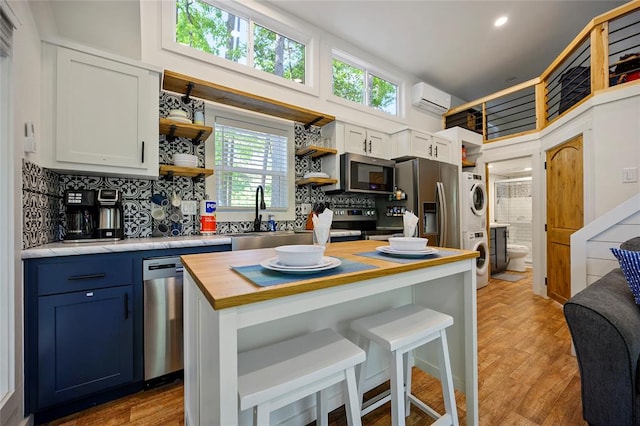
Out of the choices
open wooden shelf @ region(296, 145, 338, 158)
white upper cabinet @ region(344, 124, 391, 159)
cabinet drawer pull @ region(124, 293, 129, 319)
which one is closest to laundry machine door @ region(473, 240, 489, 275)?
white upper cabinet @ region(344, 124, 391, 159)

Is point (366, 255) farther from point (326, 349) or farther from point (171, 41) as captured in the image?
point (171, 41)

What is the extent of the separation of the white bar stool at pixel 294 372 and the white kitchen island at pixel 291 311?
0.29 feet

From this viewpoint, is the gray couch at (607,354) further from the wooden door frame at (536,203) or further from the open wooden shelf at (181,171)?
the wooden door frame at (536,203)

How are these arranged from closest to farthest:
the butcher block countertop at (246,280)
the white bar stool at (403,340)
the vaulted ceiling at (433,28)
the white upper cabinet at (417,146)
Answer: the butcher block countertop at (246,280), the white bar stool at (403,340), the vaulted ceiling at (433,28), the white upper cabinet at (417,146)

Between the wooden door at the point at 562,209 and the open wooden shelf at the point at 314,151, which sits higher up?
the open wooden shelf at the point at 314,151

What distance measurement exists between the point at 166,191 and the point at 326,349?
2077 millimetres

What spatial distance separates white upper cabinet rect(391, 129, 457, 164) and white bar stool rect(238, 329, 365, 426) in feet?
9.84

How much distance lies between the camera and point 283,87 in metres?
3.15

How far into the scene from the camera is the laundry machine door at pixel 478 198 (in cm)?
407

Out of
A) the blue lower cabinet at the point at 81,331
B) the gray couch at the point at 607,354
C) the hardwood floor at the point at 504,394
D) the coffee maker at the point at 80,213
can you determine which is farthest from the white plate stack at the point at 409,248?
the coffee maker at the point at 80,213

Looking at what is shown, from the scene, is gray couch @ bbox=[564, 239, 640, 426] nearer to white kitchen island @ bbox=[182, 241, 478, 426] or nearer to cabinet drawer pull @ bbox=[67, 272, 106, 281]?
white kitchen island @ bbox=[182, 241, 478, 426]

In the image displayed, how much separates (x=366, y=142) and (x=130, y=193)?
8.40 feet

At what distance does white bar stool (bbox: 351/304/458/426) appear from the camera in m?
1.07

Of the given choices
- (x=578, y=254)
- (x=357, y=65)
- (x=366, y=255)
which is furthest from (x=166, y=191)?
(x=578, y=254)
